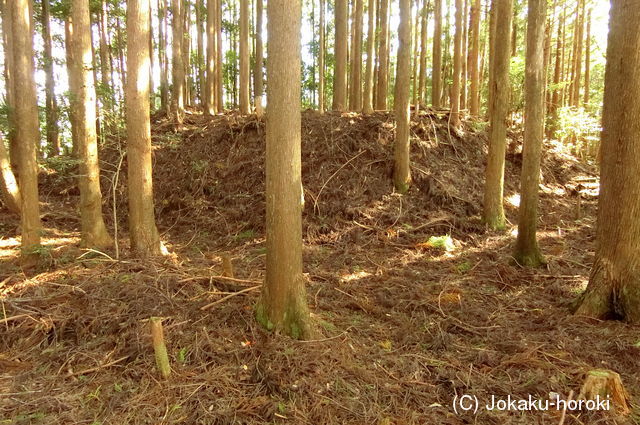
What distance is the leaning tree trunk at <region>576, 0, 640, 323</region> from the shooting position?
442cm

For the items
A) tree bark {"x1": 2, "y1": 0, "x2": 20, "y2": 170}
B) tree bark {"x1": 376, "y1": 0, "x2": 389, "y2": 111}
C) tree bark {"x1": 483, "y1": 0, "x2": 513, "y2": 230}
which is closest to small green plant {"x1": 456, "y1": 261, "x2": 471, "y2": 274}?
tree bark {"x1": 483, "y1": 0, "x2": 513, "y2": 230}

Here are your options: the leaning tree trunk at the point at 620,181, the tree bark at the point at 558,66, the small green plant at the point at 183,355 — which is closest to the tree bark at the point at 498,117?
the leaning tree trunk at the point at 620,181

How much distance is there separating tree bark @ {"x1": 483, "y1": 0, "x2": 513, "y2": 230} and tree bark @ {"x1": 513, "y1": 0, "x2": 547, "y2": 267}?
1.40 m

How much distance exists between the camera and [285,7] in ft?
12.1

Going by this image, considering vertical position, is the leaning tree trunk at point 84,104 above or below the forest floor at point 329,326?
above

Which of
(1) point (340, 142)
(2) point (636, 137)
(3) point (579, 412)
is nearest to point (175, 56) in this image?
(1) point (340, 142)

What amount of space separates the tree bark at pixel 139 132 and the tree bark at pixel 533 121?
5.98 meters

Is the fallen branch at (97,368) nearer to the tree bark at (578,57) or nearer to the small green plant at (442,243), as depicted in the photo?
the small green plant at (442,243)

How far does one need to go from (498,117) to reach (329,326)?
242 inches

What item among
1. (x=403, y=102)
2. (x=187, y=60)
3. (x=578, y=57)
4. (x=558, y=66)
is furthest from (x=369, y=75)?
(x=578, y=57)

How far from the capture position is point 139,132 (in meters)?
6.27

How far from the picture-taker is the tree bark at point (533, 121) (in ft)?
20.9

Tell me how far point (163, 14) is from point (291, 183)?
19.1 metres

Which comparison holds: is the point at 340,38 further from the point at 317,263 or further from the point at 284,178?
the point at 284,178
